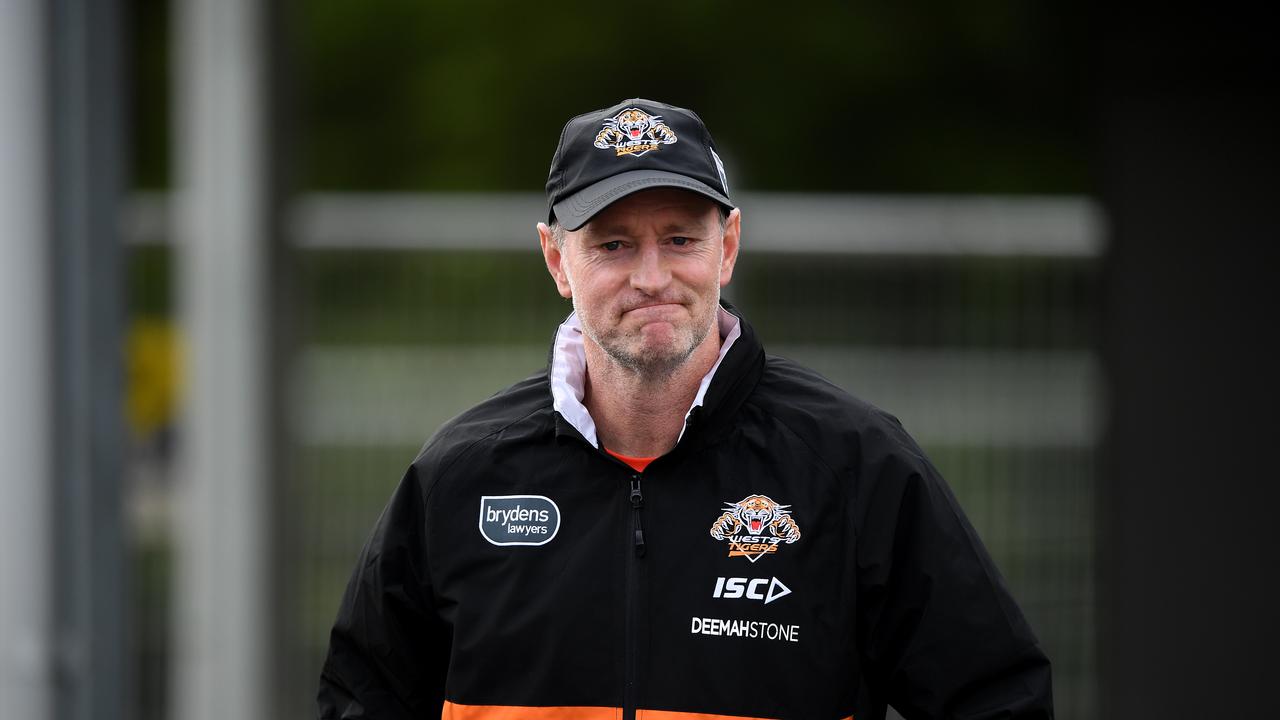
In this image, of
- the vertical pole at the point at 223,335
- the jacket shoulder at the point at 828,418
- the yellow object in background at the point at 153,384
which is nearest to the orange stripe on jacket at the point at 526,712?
the jacket shoulder at the point at 828,418

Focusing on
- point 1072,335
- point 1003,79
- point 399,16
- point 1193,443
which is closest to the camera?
point 1193,443

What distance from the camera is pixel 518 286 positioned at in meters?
6.93

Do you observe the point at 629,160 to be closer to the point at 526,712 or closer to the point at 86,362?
the point at 526,712

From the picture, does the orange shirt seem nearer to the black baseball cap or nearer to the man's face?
the man's face

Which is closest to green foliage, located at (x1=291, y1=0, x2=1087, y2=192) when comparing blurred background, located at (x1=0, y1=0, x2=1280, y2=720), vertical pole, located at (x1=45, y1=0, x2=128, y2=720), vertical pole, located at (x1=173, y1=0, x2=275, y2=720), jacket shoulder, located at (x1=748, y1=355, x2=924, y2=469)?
blurred background, located at (x1=0, y1=0, x2=1280, y2=720)

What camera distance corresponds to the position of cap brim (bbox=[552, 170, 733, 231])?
2.09m

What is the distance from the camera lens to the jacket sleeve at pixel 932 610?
2078mm

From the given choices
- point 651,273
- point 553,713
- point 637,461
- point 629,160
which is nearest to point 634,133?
point 629,160

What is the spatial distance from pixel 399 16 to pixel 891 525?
978cm

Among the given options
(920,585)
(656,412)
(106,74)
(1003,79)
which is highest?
(1003,79)

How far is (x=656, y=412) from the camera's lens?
2.21m

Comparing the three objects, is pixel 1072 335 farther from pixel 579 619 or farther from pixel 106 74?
pixel 579 619

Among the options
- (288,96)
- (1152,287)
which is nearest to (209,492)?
(288,96)

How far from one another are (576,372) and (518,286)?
4.63m
